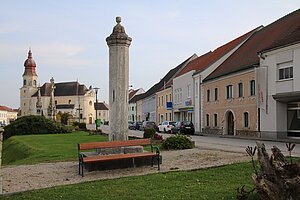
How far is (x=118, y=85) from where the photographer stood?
38.3ft

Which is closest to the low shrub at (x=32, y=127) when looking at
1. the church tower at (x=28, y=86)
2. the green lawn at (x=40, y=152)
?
the green lawn at (x=40, y=152)

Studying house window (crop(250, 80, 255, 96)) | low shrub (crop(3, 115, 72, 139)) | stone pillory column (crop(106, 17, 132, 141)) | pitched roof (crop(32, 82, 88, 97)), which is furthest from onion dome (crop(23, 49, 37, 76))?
stone pillory column (crop(106, 17, 132, 141))

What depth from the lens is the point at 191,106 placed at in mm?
42000

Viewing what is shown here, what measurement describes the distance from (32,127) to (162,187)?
33.5 metres

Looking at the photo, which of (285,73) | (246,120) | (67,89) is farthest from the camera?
(67,89)

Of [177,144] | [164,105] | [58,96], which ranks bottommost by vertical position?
[177,144]

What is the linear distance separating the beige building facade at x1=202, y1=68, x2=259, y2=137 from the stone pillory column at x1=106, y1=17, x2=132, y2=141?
17781 millimetres

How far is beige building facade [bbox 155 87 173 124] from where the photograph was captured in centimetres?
5200

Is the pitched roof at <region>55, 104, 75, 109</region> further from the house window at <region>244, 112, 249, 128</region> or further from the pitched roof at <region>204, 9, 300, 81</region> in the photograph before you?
the house window at <region>244, 112, 249, 128</region>

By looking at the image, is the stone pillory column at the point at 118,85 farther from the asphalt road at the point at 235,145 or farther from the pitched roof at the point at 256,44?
the pitched roof at the point at 256,44

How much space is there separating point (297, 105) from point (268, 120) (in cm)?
243

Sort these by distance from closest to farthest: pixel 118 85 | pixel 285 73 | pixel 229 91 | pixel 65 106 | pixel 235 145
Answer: pixel 118 85
pixel 235 145
pixel 285 73
pixel 229 91
pixel 65 106

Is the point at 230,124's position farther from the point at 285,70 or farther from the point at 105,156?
the point at 105,156

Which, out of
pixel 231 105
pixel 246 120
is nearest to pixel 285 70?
pixel 246 120
